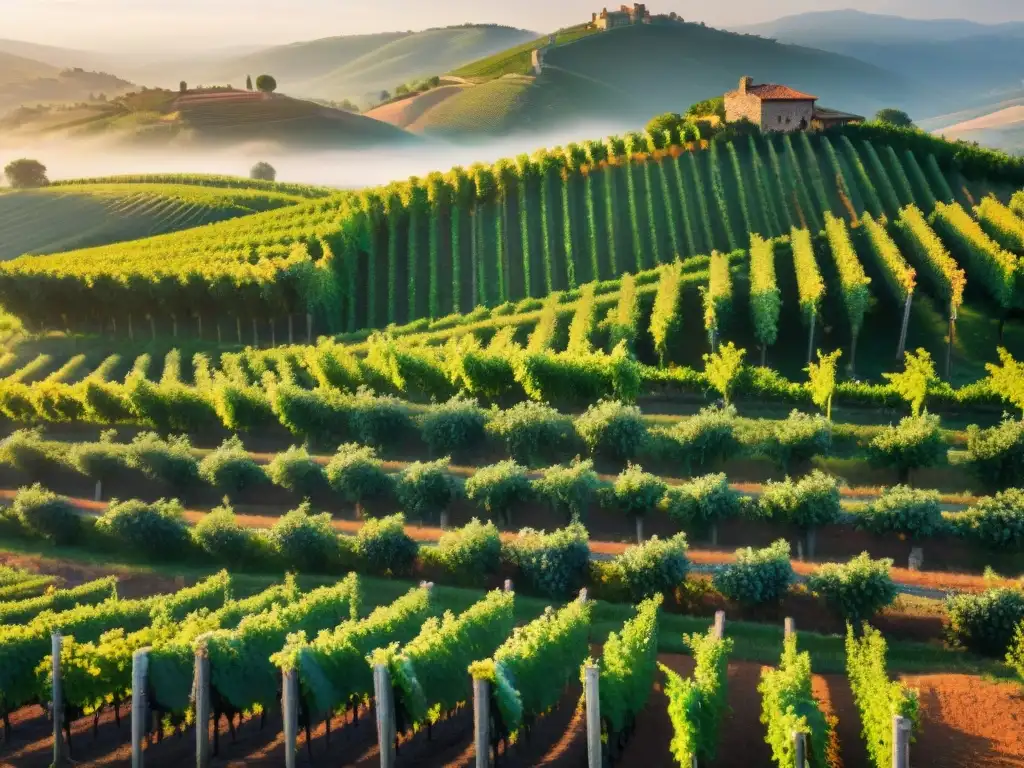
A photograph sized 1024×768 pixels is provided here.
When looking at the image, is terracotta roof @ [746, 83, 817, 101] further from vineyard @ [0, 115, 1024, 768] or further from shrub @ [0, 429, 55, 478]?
shrub @ [0, 429, 55, 478]

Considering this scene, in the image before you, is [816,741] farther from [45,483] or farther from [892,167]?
[892,167]

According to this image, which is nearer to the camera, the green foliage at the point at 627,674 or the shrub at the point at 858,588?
the green foliage at the point at 627,674

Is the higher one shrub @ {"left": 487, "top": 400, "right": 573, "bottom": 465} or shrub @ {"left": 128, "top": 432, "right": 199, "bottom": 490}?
shrub @ {"left": 487, "top": 400, "right": 573, "bottom": 465}

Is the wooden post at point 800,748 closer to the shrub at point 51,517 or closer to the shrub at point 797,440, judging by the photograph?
the shrub at point 797,440

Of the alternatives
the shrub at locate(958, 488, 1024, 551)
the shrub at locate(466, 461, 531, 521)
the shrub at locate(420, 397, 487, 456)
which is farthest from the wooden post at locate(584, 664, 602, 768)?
the shrub at locate(420, 397, 487, 456)

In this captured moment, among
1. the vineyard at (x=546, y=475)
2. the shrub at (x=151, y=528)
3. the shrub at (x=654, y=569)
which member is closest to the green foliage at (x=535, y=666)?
the vineyard at (x=546, y=475)
